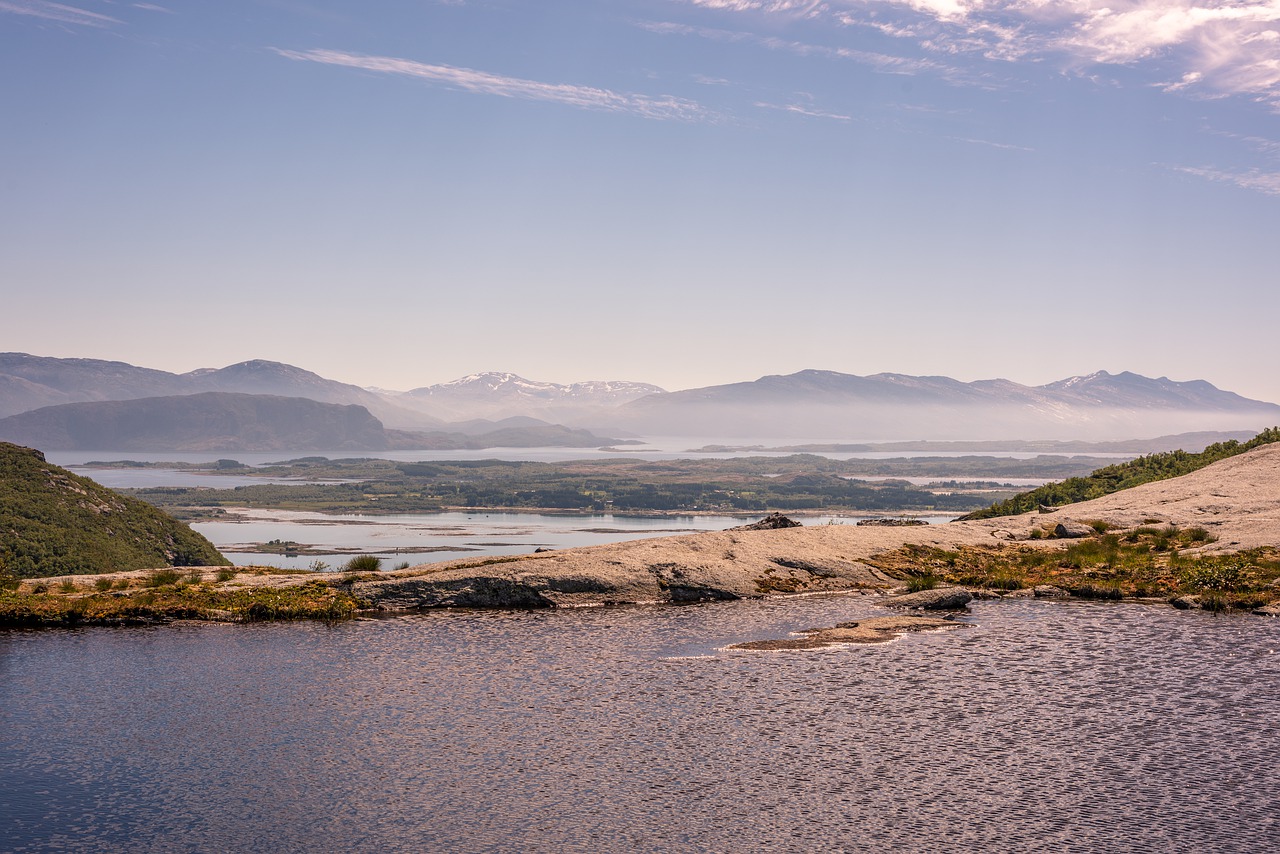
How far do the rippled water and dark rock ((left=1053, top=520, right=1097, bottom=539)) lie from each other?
15.1 m

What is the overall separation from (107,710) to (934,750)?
793 inches

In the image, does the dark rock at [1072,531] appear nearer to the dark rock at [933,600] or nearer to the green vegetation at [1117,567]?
the green vegetation at [1117,567]

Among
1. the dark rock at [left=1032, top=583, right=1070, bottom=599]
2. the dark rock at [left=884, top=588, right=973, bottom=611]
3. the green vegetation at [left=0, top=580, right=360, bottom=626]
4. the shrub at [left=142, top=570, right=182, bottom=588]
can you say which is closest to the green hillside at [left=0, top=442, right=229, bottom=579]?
the shrub at [left=142, top=570, right=182, bottom=588]

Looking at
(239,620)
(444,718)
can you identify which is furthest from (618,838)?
(239,620)

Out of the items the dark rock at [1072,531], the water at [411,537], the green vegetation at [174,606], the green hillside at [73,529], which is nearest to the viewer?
the green vegetation at [174,606]

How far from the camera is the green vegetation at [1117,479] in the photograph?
64.6 metres

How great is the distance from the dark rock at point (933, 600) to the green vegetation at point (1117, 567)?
2.74 metres

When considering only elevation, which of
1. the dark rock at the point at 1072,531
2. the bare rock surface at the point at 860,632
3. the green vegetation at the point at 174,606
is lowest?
the bare rock surface at the point at 860,632

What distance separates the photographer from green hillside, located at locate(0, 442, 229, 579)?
151 feet

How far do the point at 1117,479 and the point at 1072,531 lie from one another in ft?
69.4

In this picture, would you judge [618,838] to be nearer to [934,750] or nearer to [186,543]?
[934,750]

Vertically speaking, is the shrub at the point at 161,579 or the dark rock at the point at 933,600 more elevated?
the shrub at the point at 161,579

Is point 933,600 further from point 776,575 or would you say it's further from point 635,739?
point 635,739

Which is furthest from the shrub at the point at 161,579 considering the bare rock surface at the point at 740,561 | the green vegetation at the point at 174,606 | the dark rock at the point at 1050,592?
the dark rock at the point at 1050,592
